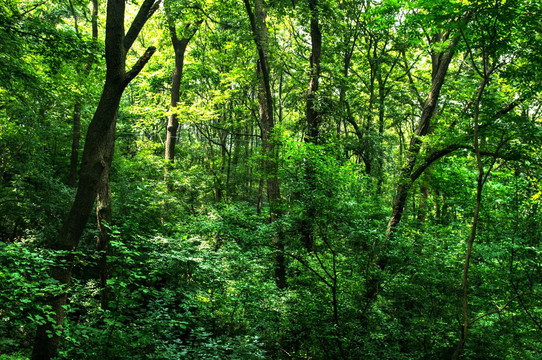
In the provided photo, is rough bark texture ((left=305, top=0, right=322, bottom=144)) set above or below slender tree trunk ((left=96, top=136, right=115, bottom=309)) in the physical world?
above

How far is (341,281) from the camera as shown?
628cm

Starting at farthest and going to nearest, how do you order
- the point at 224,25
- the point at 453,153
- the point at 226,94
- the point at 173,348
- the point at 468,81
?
the point at 226,94, the point at 224,25, the point at 453,153, the point at 468,81, the point at 173,348

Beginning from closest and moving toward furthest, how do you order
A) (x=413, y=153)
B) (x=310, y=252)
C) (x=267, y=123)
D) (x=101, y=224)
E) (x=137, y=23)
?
1. (x=137, y=23)
2. (x=310, y=252)
3. (x=101, y=224)
4. (x=413, y=153)
5. (x=267, y=123)

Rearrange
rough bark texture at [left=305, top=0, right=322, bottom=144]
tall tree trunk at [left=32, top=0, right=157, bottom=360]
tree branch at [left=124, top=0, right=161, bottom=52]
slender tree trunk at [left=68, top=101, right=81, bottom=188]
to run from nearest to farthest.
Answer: tall tree trunk at [left=32, top=0, right=157, bottom=360] → tree branch at [left=124, top=0, right=161, bottom=52] → rough bark texture at [left=305, top=0, right=322, bottom=144] → slender tree trunk at [left=68, top=101, right=81, bottom=188]

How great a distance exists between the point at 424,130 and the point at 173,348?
7970mm

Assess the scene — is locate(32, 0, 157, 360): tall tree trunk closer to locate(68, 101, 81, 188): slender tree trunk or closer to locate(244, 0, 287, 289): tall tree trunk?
locate(244, 0, 287, 289): tall tree trunk

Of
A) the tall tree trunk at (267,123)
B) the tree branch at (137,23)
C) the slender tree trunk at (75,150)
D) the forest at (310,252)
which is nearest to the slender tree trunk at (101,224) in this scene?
the forest at (310,252)

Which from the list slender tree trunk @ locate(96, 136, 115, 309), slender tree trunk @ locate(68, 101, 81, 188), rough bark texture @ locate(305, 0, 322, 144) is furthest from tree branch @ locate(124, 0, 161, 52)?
slender tree trunk @ locate(68, 101, 81, 188)

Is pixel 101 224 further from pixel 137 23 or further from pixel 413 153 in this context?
pixel 413 153

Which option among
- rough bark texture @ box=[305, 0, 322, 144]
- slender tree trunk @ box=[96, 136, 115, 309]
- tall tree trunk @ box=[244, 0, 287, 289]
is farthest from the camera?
rough bark texture @ box=[305, 0, 322, 144]

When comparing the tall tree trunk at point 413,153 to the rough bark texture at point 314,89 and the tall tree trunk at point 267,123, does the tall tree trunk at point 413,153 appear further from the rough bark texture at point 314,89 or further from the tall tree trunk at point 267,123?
the tall tree trunk at point 267,123

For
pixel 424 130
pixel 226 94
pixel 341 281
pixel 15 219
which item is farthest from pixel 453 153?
pixel 15 219

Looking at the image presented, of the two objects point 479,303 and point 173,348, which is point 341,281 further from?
point 173,348

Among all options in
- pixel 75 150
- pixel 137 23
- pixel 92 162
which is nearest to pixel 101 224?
pixel 92 162
